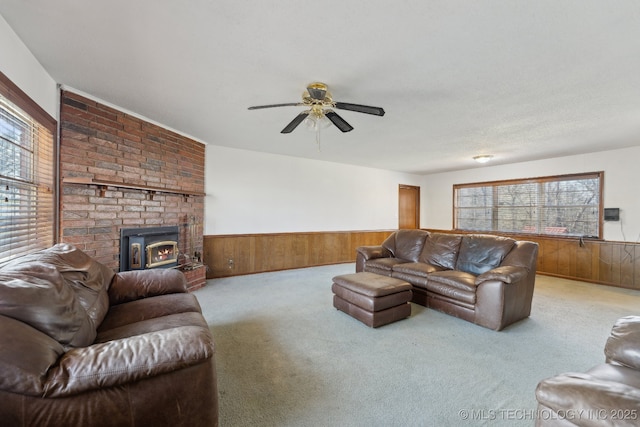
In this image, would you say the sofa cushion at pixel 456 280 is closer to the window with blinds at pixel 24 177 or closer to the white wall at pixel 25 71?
the window with blinds at pixel 24 177

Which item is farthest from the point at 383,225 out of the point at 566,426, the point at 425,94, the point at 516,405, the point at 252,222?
the point at 566,426

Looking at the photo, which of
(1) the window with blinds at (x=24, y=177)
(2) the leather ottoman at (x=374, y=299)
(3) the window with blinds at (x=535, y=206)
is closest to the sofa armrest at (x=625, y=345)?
(2) the leather ottoman at (x=374, y=299)

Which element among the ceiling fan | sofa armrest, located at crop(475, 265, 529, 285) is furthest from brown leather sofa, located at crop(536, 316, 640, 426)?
the ceiling fan

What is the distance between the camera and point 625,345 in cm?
131

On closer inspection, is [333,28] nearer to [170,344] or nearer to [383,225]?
[170,344]

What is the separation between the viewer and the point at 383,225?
7070 mm

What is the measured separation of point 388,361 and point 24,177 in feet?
10.7

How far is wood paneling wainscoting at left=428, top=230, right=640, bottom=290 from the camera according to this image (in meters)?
4.38

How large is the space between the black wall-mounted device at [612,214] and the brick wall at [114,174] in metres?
6.98

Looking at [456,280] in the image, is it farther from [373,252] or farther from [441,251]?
[373,252]

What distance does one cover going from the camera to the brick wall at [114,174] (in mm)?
2711

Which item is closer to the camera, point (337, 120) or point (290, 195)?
point (337, 120)

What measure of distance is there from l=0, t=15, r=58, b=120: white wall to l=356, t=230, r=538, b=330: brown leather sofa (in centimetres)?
403

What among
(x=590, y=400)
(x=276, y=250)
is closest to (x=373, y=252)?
(x=276, y=250)
